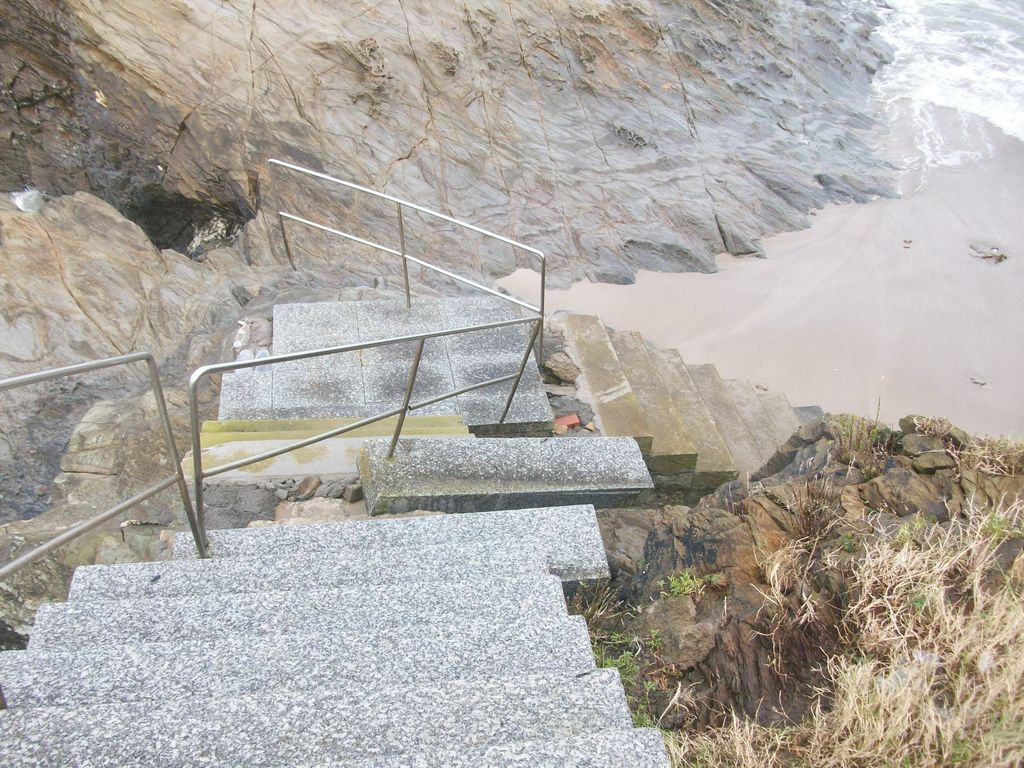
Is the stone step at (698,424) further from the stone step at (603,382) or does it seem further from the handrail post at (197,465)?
the handrail post at (197,465)

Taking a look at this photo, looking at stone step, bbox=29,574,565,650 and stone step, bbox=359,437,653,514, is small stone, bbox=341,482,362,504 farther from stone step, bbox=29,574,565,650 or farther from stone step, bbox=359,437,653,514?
stone step, bbox=29,574,565,650

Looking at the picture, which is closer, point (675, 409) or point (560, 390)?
point (675, 409)

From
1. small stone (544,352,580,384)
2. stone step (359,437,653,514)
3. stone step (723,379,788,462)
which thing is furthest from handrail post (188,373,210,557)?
stone step (723,379,788,462)

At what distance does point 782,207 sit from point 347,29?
577 centimetres

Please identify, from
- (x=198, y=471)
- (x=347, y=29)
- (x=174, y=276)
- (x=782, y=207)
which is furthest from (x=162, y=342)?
(x=782, y=207)

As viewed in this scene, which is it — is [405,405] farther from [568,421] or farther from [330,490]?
[568,421]

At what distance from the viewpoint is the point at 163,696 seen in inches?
97.8

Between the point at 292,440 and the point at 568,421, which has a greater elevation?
the point at 292,440

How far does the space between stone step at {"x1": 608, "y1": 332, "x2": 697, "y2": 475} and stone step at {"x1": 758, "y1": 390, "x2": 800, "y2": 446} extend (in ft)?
3.84

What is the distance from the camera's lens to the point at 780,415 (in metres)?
7.20

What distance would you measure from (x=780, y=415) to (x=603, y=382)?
5.96 feet

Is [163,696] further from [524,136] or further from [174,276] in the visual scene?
[524,136]

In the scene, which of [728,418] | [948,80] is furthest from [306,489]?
[948,80]

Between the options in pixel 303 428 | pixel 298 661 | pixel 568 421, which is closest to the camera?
pixel 298 661
